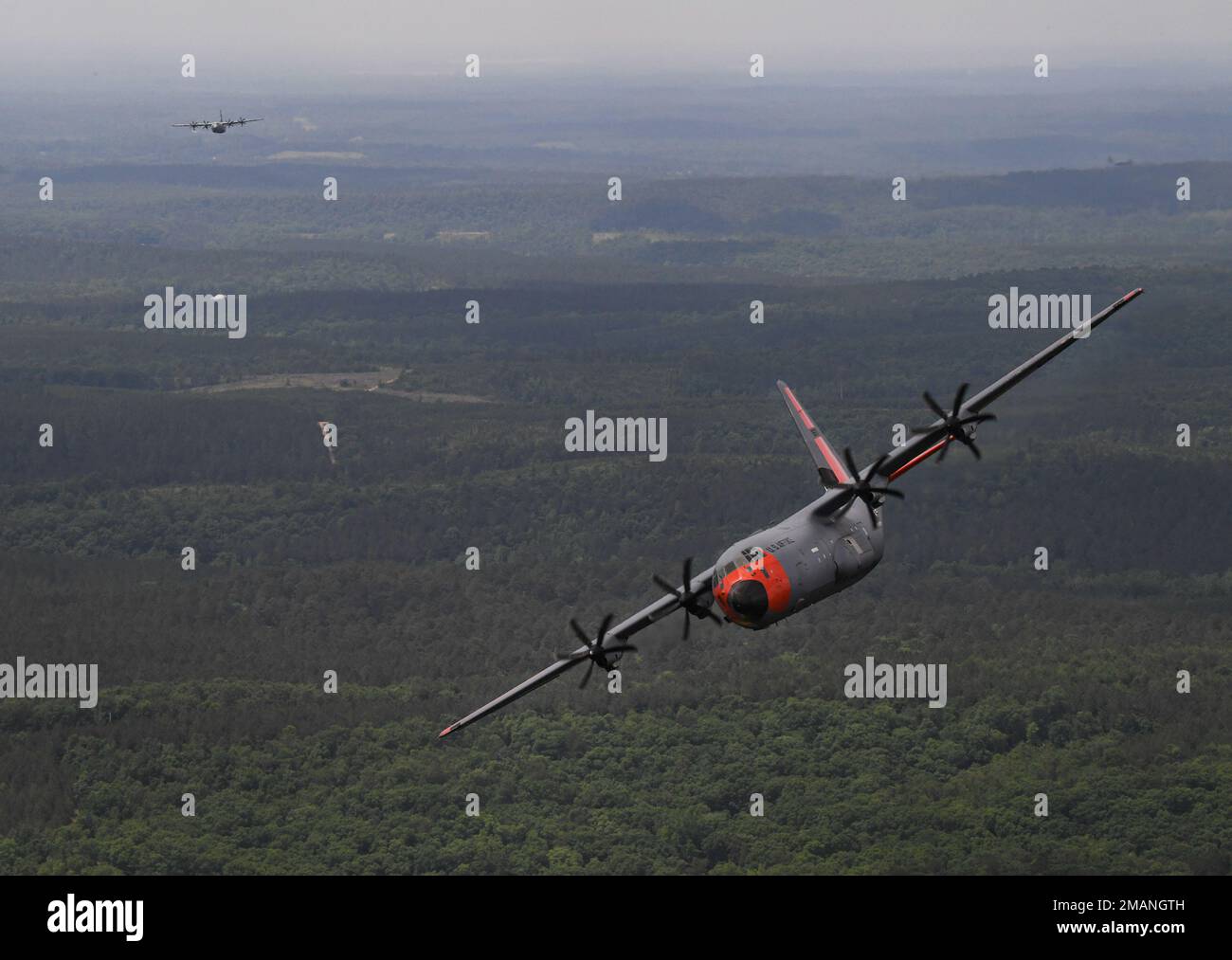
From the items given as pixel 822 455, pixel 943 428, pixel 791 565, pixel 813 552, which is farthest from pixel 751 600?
pixel 822 455

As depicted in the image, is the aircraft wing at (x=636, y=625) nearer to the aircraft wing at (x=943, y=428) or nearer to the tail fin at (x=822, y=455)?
the tail fin at (x=822, y=455)

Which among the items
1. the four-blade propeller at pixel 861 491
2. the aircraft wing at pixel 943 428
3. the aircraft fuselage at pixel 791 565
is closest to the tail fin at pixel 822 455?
the four-blade propeller at pixel 861 491

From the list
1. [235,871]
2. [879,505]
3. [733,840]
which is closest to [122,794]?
[235,871]

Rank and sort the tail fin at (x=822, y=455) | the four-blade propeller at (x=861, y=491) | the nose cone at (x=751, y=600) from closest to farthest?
the nose cone at (x=751, y=600) → the four-blade propeller at (x=861, y=491) → the tail fin at (x=822, y=455)

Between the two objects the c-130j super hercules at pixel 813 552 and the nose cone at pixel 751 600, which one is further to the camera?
the c-130j super hercules at pixel 813 552

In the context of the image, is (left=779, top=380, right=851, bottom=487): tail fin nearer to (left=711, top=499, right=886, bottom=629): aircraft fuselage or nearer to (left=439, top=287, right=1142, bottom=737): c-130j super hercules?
(left=439, top=287, right=1142, bottom=737): c-130j super hercules

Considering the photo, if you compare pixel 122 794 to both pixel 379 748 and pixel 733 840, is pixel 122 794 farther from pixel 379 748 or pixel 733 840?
pixel 733 840
